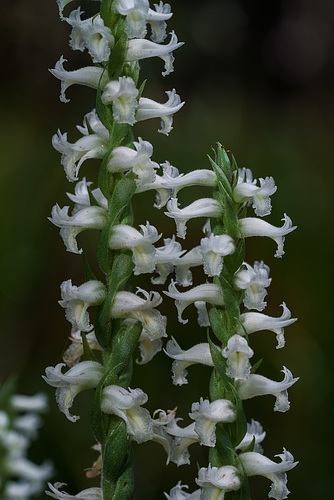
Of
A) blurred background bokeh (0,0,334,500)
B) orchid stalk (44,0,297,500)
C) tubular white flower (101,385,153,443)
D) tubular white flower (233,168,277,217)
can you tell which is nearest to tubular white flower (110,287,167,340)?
orchid stalk (44,0,297,500)

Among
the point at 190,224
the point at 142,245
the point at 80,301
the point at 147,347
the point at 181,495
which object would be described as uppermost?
the point at 142,245

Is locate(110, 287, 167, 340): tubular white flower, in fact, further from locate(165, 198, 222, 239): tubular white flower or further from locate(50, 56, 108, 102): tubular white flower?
locate(50, 56, 108, 102): tubular white flower

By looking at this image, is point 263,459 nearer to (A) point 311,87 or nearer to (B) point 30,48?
(B) point 30,48

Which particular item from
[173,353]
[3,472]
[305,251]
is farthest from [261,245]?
[3,472]

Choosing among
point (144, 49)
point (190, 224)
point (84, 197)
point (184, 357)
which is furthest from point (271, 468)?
point (190, 224)

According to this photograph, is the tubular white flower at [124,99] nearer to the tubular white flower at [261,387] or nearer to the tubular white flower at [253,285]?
the tubular white flower at [253,285]

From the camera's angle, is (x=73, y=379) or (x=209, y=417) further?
(x=73, y=379)

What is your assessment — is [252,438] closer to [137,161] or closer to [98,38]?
[137,161]
